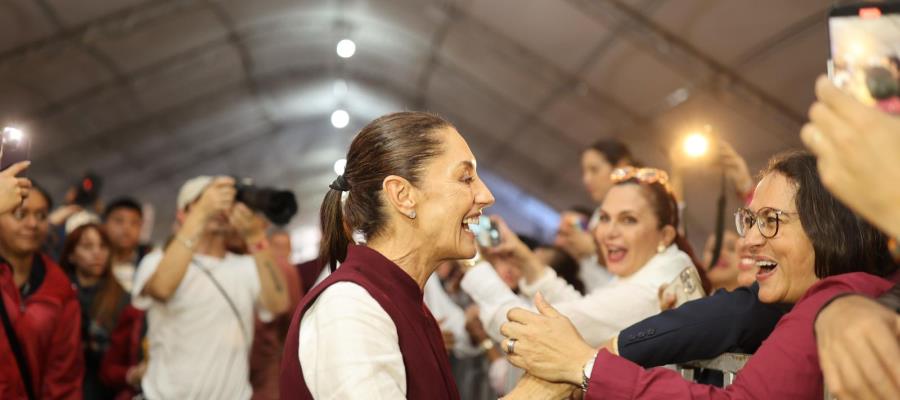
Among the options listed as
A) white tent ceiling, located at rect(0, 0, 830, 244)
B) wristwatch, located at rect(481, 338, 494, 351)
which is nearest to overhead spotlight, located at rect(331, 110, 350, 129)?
white tent ceiling, located at rect(0, 0, 830, 244)

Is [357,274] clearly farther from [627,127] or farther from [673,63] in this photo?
[627,127]

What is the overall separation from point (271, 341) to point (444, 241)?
1.99 metres

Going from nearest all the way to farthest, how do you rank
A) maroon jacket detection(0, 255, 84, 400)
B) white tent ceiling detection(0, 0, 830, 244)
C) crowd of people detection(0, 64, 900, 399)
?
1. crowd of people detection(0, 64, 900, 399)
2. maroon jacket detection(0, 255, 84, 400)
3. white tent ceiling detection(0, 0, 830, 244)

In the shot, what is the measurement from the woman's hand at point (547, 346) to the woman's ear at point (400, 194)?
1.03 feet

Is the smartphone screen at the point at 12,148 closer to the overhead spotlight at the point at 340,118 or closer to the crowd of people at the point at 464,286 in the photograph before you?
the crowd of people at the point at 464,286

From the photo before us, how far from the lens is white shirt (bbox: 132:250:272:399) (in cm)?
280

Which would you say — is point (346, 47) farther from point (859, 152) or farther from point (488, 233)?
point (859, 152)

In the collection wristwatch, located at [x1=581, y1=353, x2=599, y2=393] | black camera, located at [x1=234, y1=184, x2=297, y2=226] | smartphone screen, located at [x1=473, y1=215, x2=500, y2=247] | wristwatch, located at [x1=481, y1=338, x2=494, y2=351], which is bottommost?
wristwatch, located at [x1=581, y1=353, x2=599, y2=393]

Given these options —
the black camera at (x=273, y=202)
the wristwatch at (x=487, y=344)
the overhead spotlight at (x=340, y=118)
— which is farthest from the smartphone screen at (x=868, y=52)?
the overhead spotlight at (x=340, y=118)

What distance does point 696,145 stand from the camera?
302 cm

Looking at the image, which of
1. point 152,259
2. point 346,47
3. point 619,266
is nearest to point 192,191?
point 152,259

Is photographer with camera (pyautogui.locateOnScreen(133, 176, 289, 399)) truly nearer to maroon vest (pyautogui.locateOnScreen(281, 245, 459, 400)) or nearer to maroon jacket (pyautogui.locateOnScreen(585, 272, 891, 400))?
maroon vest (pyautogui.locateOnScreen(281, 245, 459, 400))

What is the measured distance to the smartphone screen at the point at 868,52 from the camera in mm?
937

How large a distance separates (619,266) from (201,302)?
1.53 m
